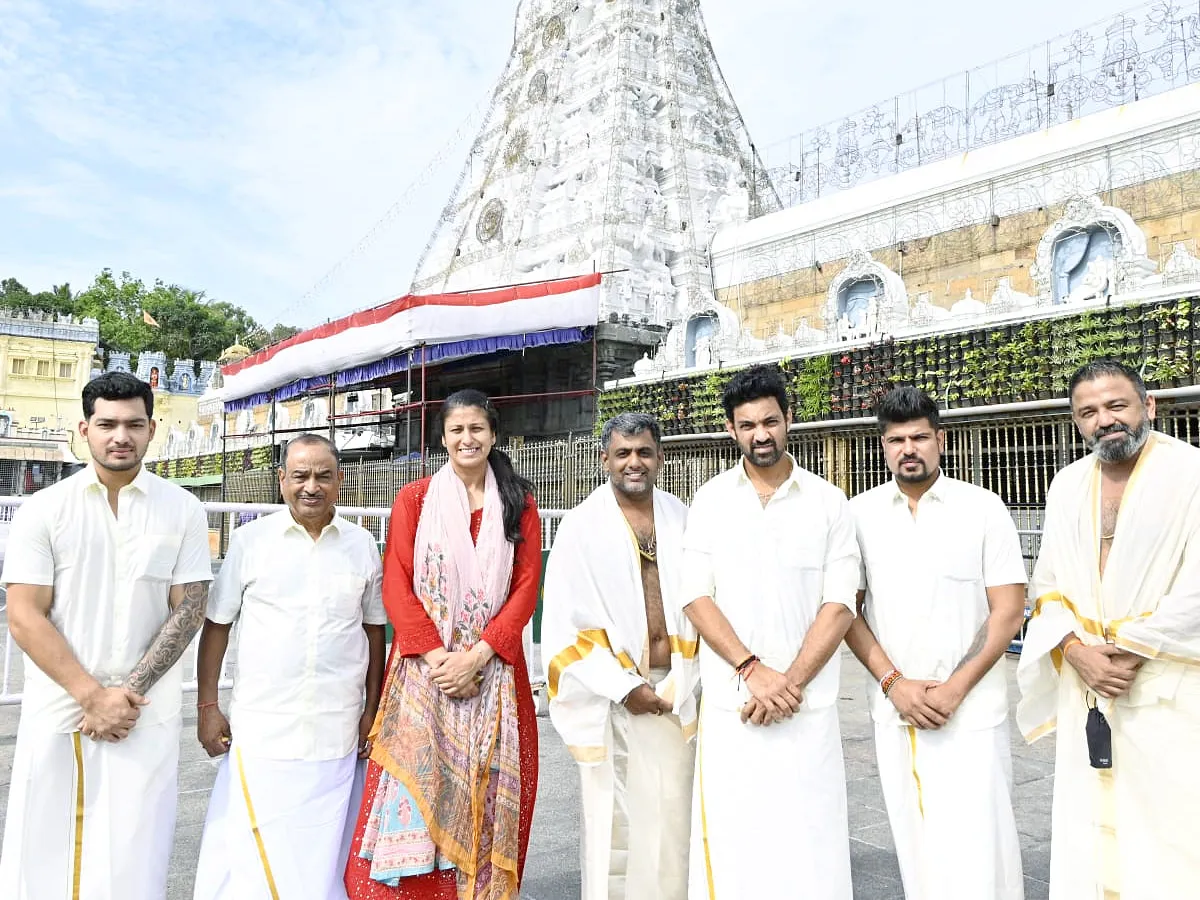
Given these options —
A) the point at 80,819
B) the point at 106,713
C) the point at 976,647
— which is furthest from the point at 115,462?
the point at 976,647

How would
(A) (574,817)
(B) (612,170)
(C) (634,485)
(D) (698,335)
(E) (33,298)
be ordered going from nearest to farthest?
(C) (634,485), (A) (574,817), (D) (698,335), (B) (612,170), (E) (33,298)

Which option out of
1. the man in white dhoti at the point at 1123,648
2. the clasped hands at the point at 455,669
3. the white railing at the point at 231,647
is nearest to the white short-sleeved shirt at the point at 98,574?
the clasped hands at the point at 455,669

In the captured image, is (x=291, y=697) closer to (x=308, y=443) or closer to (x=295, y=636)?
(x=295, y=636)

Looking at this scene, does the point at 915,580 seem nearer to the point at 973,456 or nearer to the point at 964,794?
the point at 964,794

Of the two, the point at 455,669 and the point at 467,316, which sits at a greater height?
the point at 467,316

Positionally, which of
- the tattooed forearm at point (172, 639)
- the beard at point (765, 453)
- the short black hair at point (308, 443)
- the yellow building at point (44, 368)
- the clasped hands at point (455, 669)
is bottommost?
the clasped hands at point (455, 669)

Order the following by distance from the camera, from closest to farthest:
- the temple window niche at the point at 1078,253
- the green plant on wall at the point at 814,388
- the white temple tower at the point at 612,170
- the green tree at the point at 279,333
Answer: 1. the temple window niche at the point at 1078,253
2. the green plant on wall at the point at 814,388
3. the white temple tower at the point at 612,170
4. the green tree at the point at 279,333

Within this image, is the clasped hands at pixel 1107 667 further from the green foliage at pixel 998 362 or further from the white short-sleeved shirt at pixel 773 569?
the green foliage at pixel 998 362

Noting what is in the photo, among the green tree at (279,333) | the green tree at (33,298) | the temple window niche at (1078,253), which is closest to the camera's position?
the temple window niche at (1078,253)

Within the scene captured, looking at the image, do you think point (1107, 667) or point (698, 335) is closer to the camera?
point (1107, 667)

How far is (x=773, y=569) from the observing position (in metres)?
2.65

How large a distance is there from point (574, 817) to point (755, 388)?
2.15 metres

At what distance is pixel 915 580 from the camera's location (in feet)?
8.85

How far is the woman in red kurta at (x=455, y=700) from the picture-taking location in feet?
8.64
